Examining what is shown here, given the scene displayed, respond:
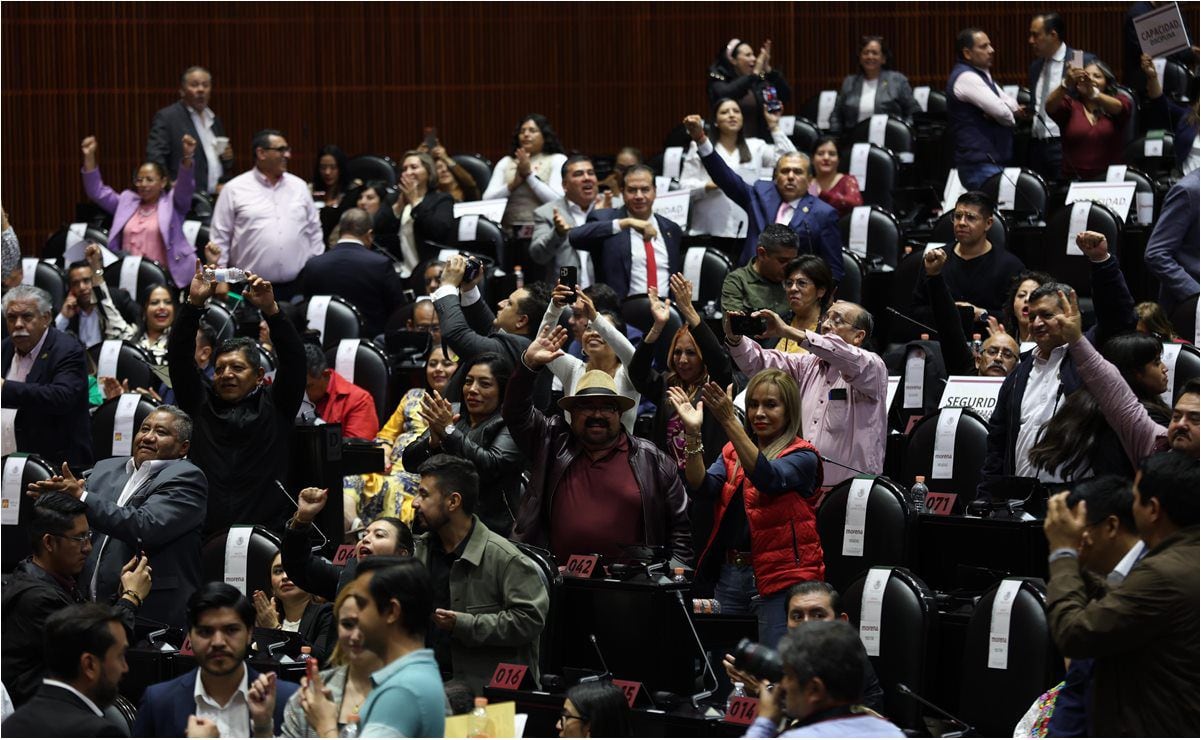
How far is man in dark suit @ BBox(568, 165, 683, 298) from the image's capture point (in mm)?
8469

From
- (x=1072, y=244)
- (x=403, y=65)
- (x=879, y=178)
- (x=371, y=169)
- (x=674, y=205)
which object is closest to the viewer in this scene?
(x=1072, y=244)

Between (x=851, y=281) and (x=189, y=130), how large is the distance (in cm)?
486

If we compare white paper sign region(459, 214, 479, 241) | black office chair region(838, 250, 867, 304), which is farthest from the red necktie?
white paper sign region(459, 214, 479, 241)

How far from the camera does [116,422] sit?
714 cm

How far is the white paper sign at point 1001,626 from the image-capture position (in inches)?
188

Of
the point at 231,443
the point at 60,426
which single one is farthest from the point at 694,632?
the point at 60,426

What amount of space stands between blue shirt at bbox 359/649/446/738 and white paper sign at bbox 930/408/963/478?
2.97 metres

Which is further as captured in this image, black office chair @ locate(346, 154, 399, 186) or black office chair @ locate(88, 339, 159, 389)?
black office chair @ locate(346, 154, 399, 186)

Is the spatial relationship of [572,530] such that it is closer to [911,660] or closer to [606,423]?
[606,423]

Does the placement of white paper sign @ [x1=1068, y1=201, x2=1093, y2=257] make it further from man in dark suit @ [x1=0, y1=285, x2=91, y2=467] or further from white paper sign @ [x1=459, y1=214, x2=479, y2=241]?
man in dark suit @ [x1=0, y1=285, x2=91, y2=467]

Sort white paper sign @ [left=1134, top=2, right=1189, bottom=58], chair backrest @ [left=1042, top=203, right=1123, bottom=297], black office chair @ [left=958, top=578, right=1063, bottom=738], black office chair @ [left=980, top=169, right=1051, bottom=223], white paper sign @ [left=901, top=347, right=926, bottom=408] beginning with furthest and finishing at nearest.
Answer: black office chair @ [left=980, top=169, right=1051, bottom=223]
chair backrest @ [left=1042, top=203, right=1123, bottom=297]
white paper sign @ [left=1134, top=2, right=1189, bottom=58]
white paper sign @ [left=901, top=347, right=926, bottom=408]
black office chair @ [left=958, top=578, right=1063, bottom=738]

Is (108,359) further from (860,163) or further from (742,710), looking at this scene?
(860,163)

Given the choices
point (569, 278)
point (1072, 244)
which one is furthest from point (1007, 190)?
point (569, 278)

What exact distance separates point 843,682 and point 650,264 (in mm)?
5219
